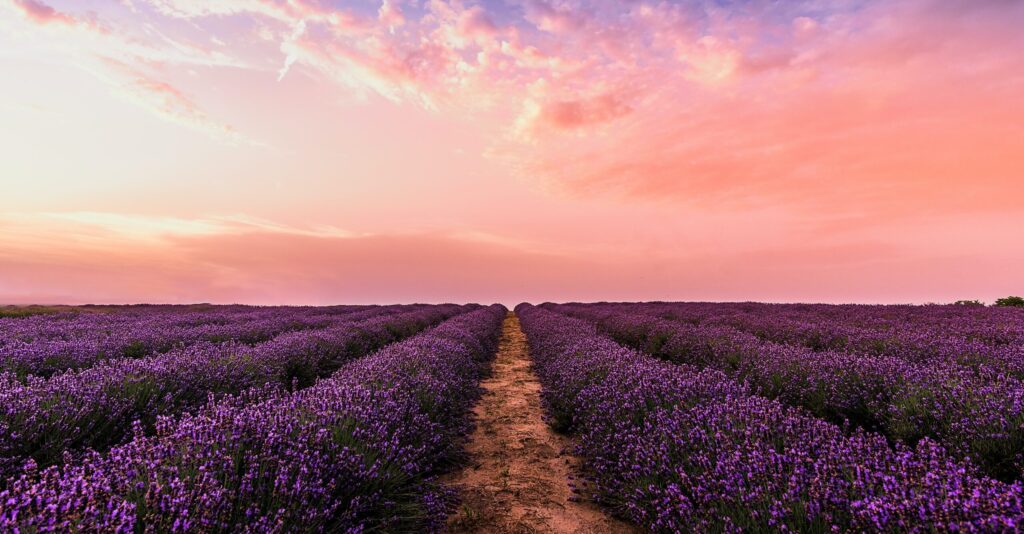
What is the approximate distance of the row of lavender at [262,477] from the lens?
5.94 ft

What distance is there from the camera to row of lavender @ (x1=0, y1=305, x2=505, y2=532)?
1810 millimetres

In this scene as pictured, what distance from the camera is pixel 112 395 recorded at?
421cm

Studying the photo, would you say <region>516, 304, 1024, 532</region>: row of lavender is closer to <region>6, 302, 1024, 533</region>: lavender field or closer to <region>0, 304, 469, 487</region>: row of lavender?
<region>6, 302, 1024, 533</region>: lavender field

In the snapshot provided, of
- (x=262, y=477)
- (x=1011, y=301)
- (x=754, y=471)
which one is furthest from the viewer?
(x=1011, y=301)

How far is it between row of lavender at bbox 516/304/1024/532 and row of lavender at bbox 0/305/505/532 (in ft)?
4.66

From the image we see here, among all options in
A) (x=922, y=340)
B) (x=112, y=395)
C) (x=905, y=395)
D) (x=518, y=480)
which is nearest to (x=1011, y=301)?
(x=922, y=340)

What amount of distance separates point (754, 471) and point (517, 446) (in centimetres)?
298

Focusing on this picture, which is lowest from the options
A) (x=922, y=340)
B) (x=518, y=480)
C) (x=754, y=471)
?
(x=518, y=480)

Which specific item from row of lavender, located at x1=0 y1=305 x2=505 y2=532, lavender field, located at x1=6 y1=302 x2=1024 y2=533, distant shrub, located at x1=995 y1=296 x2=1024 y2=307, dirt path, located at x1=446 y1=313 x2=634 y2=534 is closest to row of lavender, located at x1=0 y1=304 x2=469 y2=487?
lavender field, located at x1=6 y1=302 x2=1024 y2=533

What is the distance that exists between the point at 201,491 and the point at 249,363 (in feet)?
14.6

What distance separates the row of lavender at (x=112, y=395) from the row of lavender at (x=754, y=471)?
3.07 m

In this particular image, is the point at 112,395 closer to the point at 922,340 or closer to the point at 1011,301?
the point at 922,340

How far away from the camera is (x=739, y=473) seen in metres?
2.46

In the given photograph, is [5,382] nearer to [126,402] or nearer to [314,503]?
[126,402]
